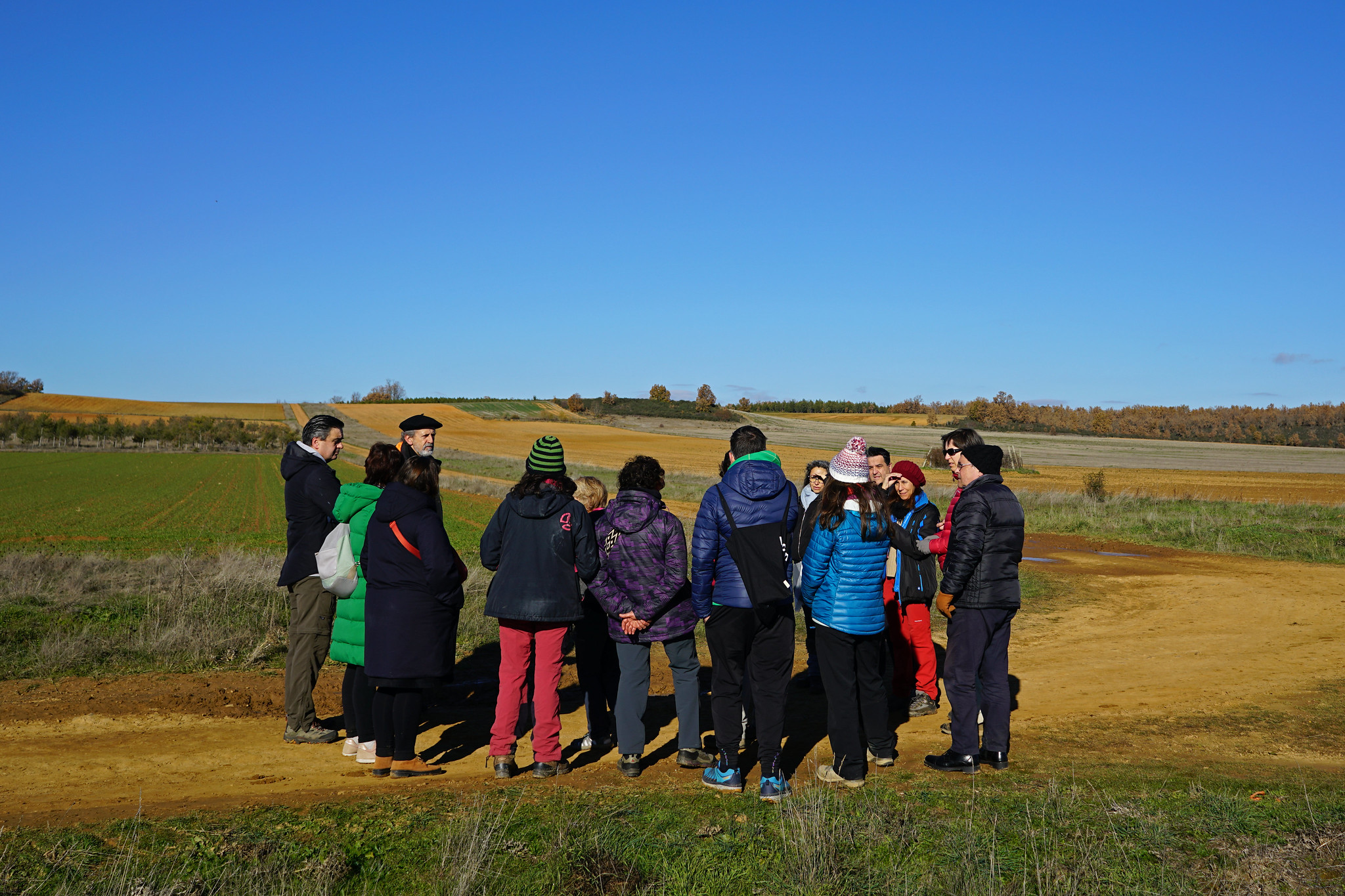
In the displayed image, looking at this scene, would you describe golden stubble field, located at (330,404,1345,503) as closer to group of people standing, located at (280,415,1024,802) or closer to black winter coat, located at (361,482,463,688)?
group of people standing, located at (280,415,1024,802)

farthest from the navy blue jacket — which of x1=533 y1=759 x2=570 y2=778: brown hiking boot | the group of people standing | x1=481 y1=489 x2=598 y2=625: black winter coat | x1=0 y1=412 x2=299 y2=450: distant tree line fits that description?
x1=0 y1=412 x2=299 y2=450: distant tree line

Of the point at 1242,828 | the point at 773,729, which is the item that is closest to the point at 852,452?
the point at 773,729

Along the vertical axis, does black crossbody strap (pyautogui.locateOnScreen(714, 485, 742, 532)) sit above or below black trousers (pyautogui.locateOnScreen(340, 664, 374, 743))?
above

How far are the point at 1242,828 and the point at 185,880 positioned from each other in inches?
190

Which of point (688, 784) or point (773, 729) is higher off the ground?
point (773, 729)

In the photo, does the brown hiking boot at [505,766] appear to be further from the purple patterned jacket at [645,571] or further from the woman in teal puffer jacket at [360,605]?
the purple patterned jacket at [645,571]

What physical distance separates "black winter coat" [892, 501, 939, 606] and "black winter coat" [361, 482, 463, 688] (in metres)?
3.17

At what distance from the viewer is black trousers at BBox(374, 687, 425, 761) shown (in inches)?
209

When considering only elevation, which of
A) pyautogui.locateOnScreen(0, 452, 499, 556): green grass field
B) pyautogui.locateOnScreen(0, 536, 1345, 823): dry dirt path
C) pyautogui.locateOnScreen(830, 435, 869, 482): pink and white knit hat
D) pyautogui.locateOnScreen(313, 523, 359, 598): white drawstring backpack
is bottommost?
pyautogui.locateOnScreen(0, 452, 499, 556): green grass field

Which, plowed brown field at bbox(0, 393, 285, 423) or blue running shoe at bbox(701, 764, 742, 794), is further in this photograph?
plowed brown field at bbox(0, 393, 285, 423)

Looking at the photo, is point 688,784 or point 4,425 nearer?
point 688,784

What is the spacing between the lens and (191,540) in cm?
1956

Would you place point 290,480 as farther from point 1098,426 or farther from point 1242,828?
point 1098,426

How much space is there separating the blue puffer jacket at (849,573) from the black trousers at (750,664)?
259mm
